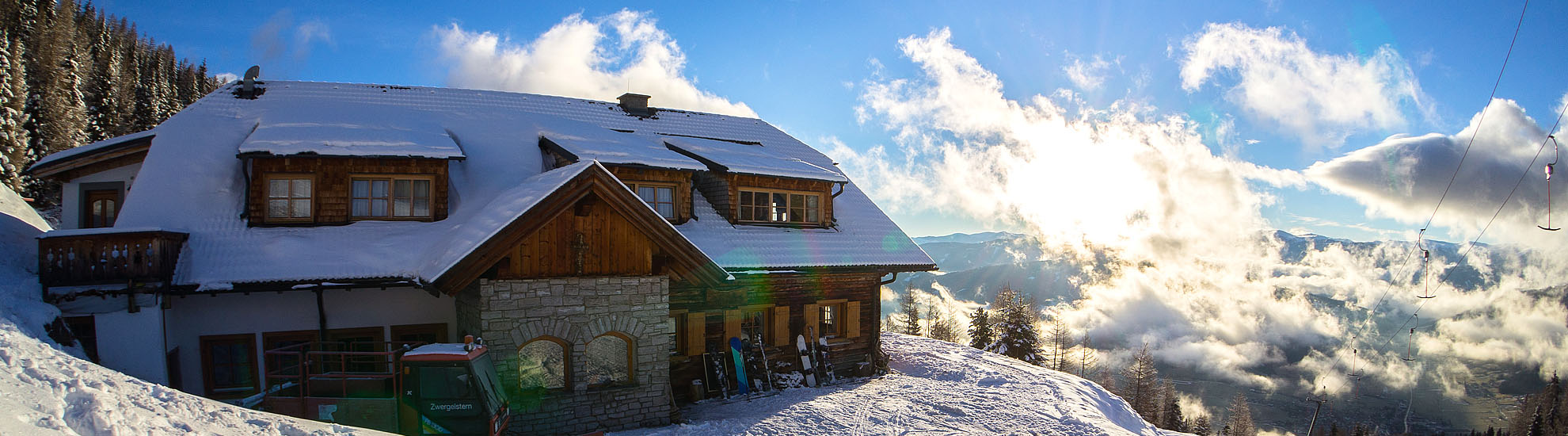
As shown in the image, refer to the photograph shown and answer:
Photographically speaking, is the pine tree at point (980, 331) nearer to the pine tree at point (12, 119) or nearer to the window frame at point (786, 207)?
the window frame at point (786, 207)

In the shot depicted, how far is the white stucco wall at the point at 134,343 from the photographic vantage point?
10.5 metres

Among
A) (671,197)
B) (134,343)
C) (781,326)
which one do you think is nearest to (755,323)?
(781,326)

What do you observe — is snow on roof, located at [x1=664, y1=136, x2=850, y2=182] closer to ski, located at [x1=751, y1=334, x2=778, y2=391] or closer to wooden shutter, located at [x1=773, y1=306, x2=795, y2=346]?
wooden shutter, located at [x1=773, y1=306, x2=795, y2=346]

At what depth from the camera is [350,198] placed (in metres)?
13.3

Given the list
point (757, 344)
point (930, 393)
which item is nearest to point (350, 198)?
point (757, 344)

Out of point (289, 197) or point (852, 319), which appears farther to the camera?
point (852, 319)

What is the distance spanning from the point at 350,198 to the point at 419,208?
1215 mm

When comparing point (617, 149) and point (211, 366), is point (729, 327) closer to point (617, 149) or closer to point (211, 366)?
point (617, 149)

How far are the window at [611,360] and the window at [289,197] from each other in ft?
20.5

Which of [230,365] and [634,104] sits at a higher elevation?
[634,104]

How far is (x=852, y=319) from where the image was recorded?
17.5 metres

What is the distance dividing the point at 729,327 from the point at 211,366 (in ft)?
30.7

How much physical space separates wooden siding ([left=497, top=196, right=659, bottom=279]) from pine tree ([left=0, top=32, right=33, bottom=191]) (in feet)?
134

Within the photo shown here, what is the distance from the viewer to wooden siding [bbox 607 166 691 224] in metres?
15.2
